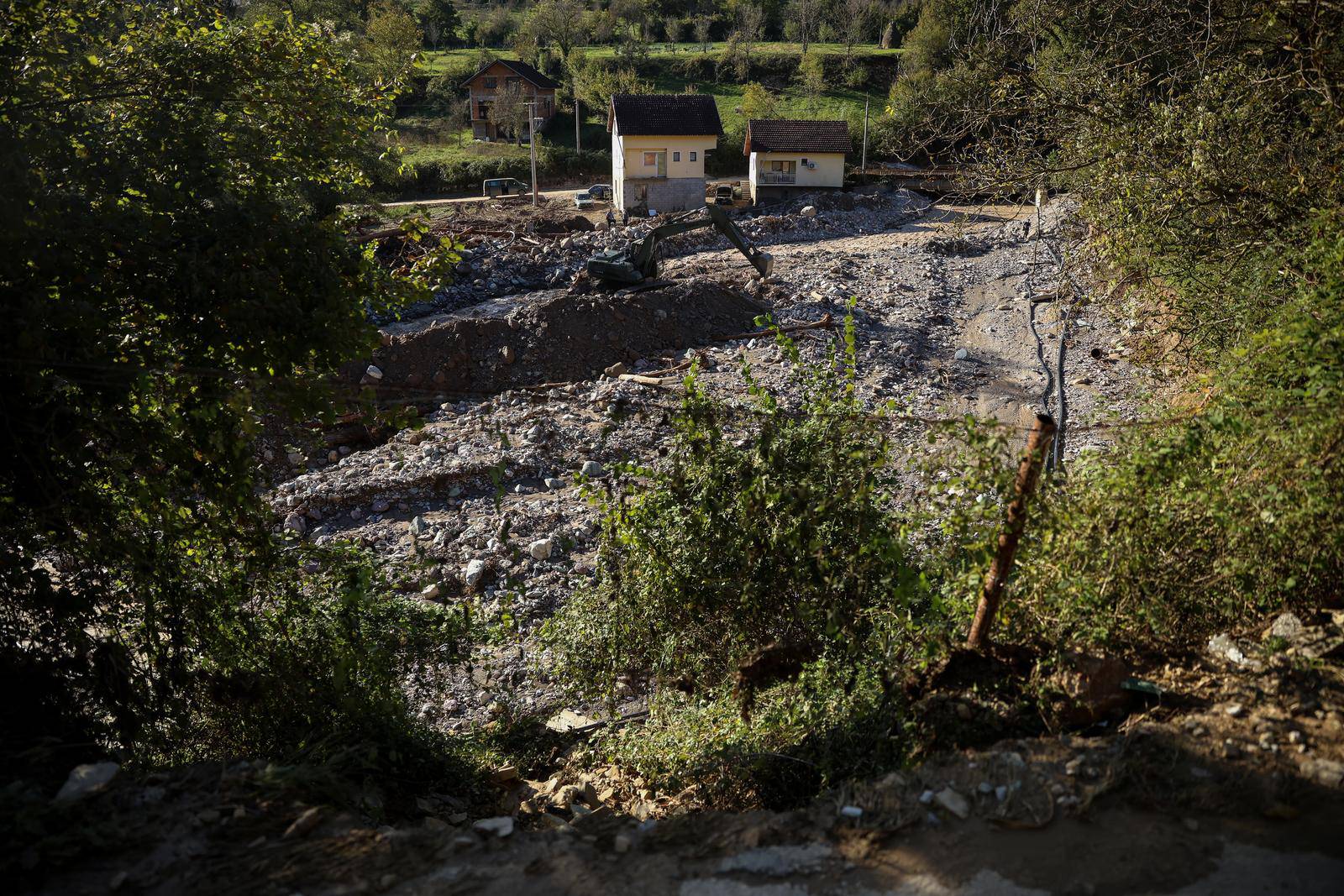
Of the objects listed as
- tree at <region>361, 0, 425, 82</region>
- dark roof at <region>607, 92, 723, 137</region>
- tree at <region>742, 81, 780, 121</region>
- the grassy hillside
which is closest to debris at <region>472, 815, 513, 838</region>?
dark roof at <region>607, 92, 723, 137</region>

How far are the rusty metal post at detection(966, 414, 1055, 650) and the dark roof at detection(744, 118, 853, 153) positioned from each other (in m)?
29.1

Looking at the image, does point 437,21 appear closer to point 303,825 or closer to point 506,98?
point 506,98

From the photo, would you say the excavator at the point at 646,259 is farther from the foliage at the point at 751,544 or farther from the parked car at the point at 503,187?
the parked car at the point at 503,187

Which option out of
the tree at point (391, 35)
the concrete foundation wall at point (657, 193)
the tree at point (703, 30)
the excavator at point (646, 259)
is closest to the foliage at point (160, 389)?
the excavator at point (646, 259)

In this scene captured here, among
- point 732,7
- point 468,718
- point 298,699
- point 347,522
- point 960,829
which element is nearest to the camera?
point 960,829

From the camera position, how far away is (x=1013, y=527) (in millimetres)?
4395

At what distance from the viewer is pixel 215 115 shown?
6.12 metres

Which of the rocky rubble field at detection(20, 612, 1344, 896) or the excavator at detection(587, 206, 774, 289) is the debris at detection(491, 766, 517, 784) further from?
the excavator at detection(587, 206, 774, 289)

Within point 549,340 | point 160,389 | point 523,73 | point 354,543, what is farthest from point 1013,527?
point 523,73

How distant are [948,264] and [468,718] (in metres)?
18.4

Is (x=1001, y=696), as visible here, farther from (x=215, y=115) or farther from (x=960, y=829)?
(x=215, y=115)

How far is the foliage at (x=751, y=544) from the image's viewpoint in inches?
211

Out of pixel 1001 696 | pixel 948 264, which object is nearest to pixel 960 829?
pixel 1001 696

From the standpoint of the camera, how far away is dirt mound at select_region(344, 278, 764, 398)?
16.0m
